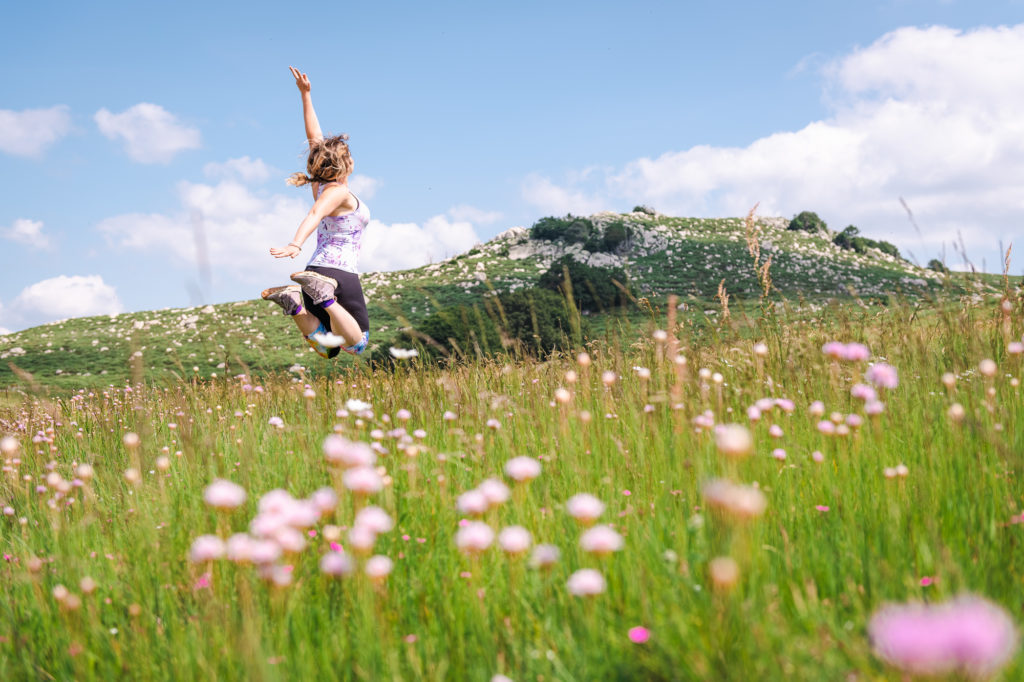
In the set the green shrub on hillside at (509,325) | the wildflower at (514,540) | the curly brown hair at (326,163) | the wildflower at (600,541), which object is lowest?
the wildflower at (514,540)

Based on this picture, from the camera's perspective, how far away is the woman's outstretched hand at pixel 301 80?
638cm

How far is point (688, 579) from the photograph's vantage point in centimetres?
162

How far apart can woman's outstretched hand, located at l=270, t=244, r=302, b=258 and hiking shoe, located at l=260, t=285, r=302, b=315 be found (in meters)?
0.60

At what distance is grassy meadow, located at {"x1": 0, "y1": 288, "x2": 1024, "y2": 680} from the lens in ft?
4.87

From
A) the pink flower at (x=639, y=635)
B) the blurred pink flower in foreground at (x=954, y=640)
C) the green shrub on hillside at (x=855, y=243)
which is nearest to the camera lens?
the blurred pink flower in foreground at (x=954, y=640)

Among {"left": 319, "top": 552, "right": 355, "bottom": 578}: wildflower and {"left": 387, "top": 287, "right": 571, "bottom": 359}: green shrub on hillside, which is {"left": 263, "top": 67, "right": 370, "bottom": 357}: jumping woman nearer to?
{"left": 319, "top": 552, "right": 355, "bottom": 578}: wildflower

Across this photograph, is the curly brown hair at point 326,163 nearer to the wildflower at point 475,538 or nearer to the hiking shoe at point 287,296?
the hiking shoe at point 287,296

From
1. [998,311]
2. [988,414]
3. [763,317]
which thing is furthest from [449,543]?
[998,311]

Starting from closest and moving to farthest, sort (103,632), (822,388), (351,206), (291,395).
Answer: (103,632) < (822,388) < (291,395) < (351,206)

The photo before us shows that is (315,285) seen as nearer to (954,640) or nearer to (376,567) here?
(376,567)

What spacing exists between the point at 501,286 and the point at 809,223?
27.1 metres

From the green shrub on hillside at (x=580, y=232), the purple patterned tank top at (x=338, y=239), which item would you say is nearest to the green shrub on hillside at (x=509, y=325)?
the purple patterned tank top at (x=338, y=239)

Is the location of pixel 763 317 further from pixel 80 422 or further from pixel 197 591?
pixel 80 422

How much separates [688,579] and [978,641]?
89 centimetres
